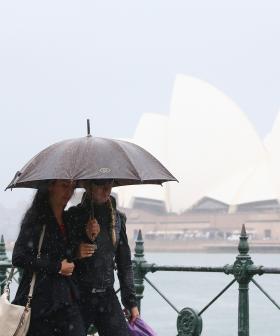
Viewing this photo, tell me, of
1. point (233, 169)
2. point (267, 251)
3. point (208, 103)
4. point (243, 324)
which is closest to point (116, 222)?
point (243, 324)

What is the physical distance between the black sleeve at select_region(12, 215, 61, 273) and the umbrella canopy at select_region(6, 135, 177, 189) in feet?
0.60

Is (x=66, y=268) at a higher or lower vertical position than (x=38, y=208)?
lower

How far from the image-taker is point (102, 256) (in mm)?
2574

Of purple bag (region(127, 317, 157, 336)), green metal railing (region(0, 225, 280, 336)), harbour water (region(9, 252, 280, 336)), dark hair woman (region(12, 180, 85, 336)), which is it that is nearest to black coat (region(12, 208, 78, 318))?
dark hair woman (region(12, 180, 85, 336))

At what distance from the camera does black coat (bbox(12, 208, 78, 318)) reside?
7.95ft

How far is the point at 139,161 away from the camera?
2.73 metres

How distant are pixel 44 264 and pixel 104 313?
30 cm

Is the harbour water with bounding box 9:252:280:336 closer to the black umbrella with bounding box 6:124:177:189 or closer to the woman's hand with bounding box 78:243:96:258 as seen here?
the black umbrella with bounding box 6:124:177:189

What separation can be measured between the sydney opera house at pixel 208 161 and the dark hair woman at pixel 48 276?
34.5 metres

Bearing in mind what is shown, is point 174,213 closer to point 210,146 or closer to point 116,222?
point 210,146

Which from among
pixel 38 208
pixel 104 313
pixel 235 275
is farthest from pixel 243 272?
pixel 38 208

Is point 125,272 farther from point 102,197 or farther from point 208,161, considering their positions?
point 208,161

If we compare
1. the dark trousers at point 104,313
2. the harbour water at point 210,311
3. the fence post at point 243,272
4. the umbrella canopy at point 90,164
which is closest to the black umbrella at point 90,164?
the umbrella canopy at point 90,164

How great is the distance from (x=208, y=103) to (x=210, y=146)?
2.23 metres
